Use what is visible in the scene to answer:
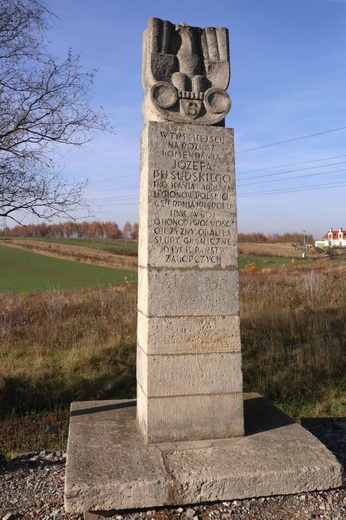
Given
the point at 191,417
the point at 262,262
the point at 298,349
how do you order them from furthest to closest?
the point at 262,262 < the point at 298,349 < the point at 191,417

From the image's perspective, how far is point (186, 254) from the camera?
4.09 metres

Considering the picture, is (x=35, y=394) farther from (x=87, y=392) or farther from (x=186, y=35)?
(x=186, y=35)

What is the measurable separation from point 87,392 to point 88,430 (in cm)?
315

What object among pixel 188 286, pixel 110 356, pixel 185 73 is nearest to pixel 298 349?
pixel 110 356

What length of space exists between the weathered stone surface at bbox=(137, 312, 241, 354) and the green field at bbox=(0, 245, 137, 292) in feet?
46.7

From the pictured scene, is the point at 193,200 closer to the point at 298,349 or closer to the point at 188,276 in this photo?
the point at 188,276

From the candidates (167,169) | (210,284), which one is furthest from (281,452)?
(167,169)

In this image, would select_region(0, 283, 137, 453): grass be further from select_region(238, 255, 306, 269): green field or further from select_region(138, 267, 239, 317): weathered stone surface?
select_region(238, 255, 306, 269): green field

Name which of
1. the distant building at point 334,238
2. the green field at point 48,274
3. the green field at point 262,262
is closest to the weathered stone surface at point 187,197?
the green field at point 48,274

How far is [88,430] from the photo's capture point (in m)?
4.21

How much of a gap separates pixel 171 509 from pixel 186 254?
199 centimetres

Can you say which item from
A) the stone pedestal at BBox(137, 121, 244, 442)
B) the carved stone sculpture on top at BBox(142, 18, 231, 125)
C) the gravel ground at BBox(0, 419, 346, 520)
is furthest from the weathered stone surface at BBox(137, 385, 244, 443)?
the carved stone sculpture on top at BBox(142, 18, 231, 125)

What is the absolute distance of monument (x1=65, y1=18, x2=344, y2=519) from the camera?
3.98 m

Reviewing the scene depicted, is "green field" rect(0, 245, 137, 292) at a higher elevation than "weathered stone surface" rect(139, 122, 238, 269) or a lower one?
lower
